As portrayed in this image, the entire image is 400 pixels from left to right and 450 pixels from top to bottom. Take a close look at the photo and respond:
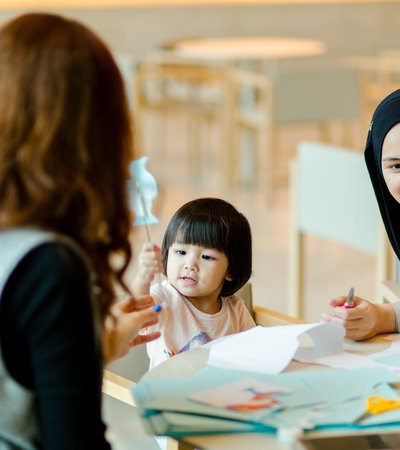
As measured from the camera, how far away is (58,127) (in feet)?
3.63

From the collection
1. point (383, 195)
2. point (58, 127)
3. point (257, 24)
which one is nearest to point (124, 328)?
point (58, 127)

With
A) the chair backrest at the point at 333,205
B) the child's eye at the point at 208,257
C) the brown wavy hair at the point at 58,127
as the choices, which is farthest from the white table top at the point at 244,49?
the brown wavy hair at the point at 58,127

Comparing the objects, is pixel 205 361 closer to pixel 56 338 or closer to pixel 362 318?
pixel 362 318

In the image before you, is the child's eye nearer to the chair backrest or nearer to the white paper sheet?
the white paper sheet

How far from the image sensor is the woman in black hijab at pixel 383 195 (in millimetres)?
1638

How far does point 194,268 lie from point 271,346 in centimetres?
34

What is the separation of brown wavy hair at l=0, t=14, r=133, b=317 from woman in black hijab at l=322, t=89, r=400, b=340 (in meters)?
0.62

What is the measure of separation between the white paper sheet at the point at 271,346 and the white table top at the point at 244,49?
16.1 ft

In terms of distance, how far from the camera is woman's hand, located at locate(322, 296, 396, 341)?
1.63m

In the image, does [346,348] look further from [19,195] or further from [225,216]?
[19,195]

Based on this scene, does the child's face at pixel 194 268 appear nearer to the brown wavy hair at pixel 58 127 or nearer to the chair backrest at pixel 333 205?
Result: the brown wavy hair at pixel 58 127

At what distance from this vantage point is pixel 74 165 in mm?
1124

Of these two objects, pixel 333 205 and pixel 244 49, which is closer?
pixel 333 205

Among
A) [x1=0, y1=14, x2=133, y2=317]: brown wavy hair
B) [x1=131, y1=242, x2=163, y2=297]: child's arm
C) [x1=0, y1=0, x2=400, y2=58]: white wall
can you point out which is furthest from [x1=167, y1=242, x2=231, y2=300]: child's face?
[x1=0, y1=0, x2=400, y2=58]: white wall
